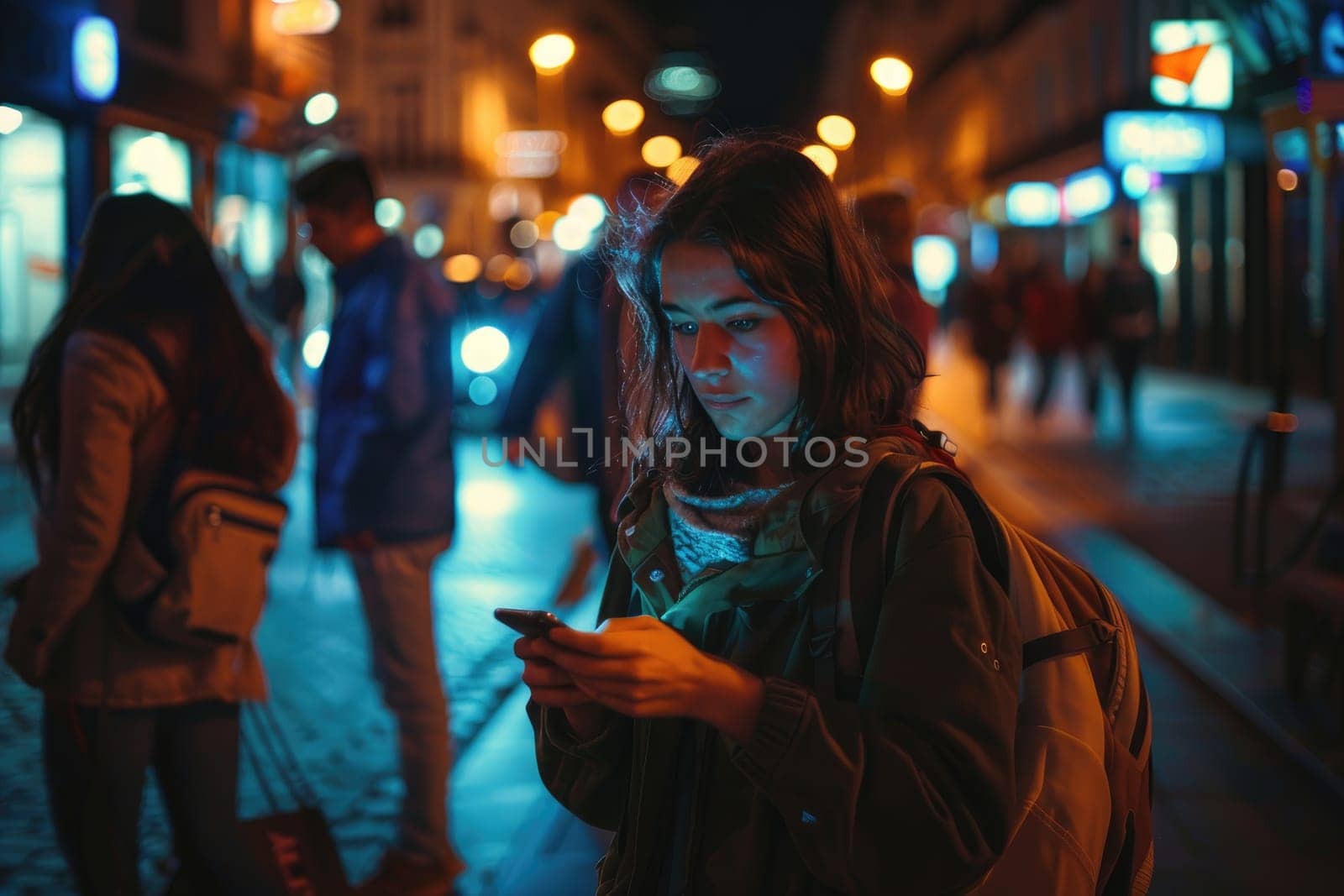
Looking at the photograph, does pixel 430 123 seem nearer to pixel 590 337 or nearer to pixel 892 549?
pixel 590 337

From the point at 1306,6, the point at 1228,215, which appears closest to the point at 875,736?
the point at 1306,6

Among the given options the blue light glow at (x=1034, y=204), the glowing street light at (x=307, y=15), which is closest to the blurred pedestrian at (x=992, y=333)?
the glowing street light at (x=307, y=15)

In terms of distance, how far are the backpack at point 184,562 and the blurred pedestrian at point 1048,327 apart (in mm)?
16216

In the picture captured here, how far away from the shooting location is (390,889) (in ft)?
13.5

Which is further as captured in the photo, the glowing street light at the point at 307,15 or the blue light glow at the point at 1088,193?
the blue light glow at the point at 1088,193

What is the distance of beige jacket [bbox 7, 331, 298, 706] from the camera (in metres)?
3.09

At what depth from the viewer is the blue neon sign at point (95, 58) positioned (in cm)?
1318

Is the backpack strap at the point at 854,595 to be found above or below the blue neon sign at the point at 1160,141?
below

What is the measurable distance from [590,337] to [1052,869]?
3641 millimetres

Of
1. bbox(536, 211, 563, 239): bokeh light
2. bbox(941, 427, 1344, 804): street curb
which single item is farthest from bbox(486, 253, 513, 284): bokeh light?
bbox(536, 211, 563, 239): bokeh light

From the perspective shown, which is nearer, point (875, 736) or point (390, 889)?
point (875, 736)

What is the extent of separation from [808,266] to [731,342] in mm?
131

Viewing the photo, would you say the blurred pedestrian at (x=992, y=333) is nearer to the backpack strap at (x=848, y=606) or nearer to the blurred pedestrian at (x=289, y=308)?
the blurred pedestrian at (x=289, y=308)

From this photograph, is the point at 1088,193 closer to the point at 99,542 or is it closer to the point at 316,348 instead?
the point at 316,348
